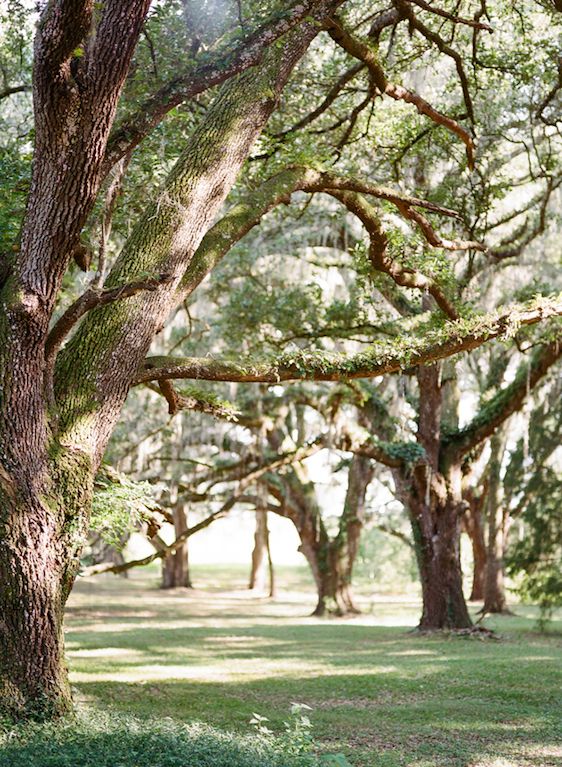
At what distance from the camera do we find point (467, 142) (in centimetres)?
826

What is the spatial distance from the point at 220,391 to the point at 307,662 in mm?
Result: 8687

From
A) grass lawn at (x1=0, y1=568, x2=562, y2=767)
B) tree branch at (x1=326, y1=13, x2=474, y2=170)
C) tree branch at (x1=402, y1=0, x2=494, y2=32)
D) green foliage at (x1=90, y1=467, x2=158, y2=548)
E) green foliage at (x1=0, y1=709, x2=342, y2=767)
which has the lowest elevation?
grass lawn at (x1=0, y1=568, x2=562, y2=767)

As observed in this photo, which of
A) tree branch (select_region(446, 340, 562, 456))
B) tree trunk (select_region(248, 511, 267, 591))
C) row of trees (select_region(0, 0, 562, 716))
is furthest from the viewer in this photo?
tree trunk (select_region(248, 511, 267, 591))

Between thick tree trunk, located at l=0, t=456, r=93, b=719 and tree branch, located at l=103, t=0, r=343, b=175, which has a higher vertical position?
tree branch, located at l=103, t=0, r=343, b=175

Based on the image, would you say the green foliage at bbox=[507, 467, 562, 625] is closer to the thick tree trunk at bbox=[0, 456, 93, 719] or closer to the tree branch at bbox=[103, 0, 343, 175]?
the thick tree trunk at bbox=[0, 456, 93, 719]

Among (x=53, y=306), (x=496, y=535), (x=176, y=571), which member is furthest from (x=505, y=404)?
(x=176, y=571)

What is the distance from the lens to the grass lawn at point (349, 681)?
6.83 m

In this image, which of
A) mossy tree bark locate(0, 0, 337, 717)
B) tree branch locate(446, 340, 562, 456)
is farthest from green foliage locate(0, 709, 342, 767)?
tree branch locate(446, 340, 562, 456)

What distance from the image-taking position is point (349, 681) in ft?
32.9

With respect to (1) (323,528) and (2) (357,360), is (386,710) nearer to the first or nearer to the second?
(2) (357,360)

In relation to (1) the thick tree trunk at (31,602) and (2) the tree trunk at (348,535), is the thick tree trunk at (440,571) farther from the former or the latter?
(1) the thick tree trunk at (31,602)

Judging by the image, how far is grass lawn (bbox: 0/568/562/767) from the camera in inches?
269

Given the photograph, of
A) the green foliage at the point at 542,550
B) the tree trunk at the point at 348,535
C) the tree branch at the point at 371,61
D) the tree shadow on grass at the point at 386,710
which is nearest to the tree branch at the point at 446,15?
the tree branch at the point at 371,61

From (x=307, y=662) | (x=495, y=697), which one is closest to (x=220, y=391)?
(x=307, y=662)
